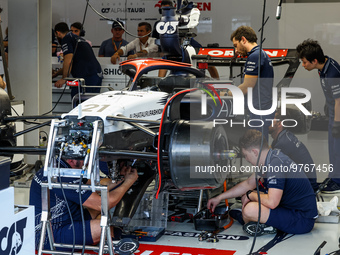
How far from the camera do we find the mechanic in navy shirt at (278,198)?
4.27 m

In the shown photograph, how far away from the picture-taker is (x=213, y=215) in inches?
179

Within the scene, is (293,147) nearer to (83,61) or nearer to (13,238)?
(13,238)

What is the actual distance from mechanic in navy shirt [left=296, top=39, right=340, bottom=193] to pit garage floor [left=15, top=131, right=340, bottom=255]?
3.68 feet

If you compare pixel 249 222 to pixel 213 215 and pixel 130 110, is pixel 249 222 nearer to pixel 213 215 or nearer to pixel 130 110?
pixel 213 215

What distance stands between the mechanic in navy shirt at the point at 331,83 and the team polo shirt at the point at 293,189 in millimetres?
1387

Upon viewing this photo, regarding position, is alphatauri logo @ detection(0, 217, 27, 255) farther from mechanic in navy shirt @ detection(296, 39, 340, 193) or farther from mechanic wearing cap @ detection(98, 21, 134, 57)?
mechanic wearing cap @ detection(98, 21, 134, 57)

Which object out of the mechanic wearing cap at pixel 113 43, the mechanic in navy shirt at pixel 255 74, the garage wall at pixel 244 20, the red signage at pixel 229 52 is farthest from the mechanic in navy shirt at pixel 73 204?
the garage wall at pixel 244 20

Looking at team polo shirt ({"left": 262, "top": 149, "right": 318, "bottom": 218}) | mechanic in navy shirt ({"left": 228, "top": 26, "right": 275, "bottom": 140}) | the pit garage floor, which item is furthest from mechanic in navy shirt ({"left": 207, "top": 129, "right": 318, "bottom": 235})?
mechanic in navy shirt ({"left": 228, "top": 26, "right": 275, "bottom": 140})

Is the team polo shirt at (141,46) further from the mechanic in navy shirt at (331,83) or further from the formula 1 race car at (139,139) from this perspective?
the formula 1 race car at (139,139)

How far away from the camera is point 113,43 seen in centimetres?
1023

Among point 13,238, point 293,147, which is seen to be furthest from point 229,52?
point 13,238

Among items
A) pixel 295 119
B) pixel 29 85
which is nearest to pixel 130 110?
pixel 295 119

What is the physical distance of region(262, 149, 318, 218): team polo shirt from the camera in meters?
4.31

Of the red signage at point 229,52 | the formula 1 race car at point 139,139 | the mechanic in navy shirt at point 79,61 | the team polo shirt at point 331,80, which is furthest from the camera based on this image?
the mechanic in navy shirt at point 79,61
